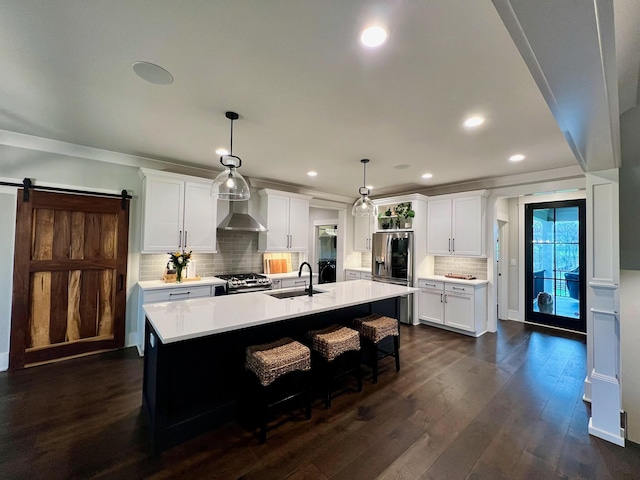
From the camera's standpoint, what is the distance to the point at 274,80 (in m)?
1.94

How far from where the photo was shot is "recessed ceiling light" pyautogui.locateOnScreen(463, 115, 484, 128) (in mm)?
2445

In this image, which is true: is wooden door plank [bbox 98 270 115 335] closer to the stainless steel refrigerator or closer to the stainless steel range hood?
the stainless steel range hood

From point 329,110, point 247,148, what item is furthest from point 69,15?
point 247,148

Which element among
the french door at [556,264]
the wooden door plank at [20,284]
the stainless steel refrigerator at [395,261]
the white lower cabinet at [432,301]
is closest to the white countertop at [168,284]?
the wooden door plank at [20,284]

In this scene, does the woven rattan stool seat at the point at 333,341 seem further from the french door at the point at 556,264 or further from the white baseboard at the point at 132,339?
the french door at the point at 556,264

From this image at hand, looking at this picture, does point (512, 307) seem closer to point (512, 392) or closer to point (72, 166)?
point (512, 392)

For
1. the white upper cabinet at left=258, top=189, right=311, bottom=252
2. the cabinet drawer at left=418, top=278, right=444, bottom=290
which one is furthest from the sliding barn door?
the cabinet drawer at left=418, top=278, right=444, bottom=290

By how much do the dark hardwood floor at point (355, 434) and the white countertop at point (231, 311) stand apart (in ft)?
2.91

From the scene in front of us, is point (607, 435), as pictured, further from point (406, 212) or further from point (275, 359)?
point (406, 212)

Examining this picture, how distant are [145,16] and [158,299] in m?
3.00

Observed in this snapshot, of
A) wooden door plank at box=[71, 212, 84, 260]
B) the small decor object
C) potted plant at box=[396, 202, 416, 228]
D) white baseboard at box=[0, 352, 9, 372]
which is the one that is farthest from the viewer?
potted plant at box=[396, 202, 416, 228]

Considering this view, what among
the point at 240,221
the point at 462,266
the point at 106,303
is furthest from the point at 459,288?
the point at 106,303

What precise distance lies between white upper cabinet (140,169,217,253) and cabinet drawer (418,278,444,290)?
143 inches

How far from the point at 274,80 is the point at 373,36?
2.48 feet
